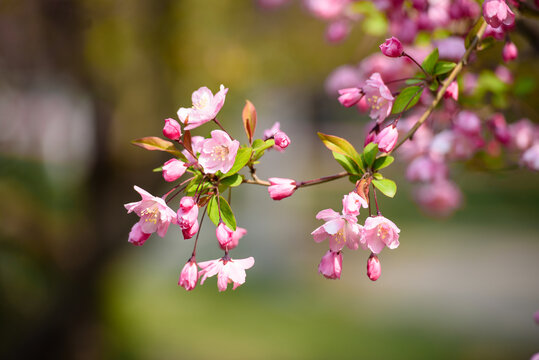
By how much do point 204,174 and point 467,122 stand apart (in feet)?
2.87

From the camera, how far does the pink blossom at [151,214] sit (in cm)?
94

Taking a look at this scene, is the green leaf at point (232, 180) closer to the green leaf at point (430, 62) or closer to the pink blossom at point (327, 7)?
the green leaf at point (430, 62)

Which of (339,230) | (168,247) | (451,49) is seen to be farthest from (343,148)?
(168,247)

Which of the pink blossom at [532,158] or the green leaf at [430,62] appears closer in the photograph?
the green leaf at [430,62]

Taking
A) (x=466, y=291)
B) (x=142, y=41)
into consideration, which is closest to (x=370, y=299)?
(x=466, y=291)

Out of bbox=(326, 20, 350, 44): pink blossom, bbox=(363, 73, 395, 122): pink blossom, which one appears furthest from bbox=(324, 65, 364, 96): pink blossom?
bbox=(363, 73, 395, 122): pink blossom

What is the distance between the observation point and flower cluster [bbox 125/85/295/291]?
34.4 inches

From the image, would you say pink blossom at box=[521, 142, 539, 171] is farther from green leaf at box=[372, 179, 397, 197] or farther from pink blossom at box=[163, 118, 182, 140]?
pink blossom at box=[163, 118, 182, 140]

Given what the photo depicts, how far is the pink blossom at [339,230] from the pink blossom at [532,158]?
0.72 metres

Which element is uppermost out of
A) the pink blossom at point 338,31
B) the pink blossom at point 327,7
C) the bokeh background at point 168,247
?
the pink blossom at point 327,7

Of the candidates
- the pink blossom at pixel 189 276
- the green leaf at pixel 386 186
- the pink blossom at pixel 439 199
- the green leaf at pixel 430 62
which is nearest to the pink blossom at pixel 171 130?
the pink blossom at pixel 189 276

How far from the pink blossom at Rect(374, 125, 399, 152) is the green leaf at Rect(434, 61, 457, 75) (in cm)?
16

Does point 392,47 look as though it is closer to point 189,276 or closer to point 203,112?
point 203,112

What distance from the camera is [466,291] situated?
6332mm
